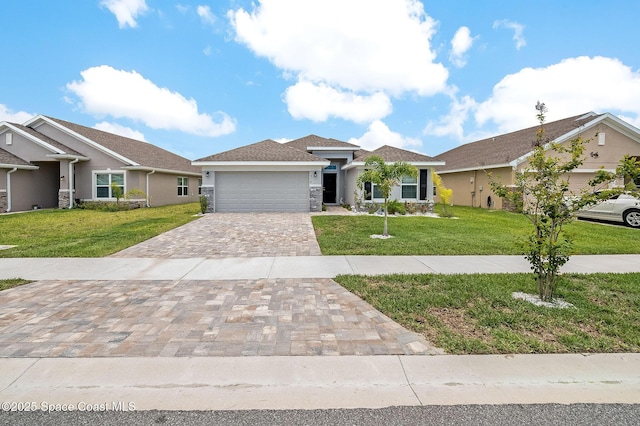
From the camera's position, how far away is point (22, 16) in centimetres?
1308

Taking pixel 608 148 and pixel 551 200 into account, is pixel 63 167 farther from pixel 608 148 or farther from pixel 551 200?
pixel 608 148

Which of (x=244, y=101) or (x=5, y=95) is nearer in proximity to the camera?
(x=5, y=95)

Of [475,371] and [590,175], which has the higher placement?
[590,175]

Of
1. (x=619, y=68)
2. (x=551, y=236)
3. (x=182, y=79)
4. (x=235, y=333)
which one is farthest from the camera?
(x=182, y=79)

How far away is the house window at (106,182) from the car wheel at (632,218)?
86.9 feet

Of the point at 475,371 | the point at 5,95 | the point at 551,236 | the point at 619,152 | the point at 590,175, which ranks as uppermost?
the point at 5,95

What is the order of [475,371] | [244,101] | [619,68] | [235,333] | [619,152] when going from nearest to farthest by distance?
[475,371] → [235,333] → [619,68] → [619,152] → [244,101]

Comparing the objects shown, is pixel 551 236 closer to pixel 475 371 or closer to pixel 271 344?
pixel 475 371

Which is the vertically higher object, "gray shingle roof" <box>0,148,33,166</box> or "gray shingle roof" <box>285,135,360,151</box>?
"gray shingle roof" <box>285,135,360,151</box>

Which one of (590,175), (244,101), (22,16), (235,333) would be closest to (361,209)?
(244,101)

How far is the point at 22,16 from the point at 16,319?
15.2 m

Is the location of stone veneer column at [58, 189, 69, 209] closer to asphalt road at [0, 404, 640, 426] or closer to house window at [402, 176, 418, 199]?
house window at [402, 176, 418, 199]

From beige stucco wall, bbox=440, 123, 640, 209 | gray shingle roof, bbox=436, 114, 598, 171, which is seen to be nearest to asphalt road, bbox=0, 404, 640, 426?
gray shingle roof, bbox=436, 114, 598, 171

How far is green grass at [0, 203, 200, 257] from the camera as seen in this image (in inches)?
335
